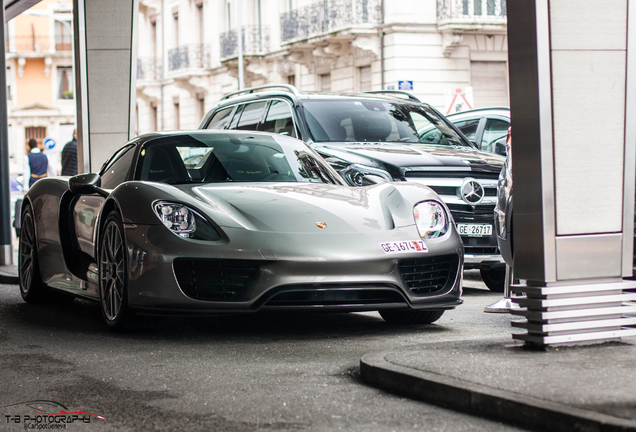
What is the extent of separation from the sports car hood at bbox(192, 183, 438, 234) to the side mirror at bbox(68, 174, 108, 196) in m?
0.99

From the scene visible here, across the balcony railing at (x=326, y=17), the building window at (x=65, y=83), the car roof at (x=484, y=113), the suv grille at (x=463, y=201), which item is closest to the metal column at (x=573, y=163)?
the suv grille at (x=463, y=201)

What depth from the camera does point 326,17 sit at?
110ft

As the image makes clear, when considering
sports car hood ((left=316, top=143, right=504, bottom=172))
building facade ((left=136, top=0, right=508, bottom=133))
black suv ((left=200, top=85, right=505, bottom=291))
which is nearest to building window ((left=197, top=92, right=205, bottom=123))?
building facade ((left=136, top=0, right=508, bottom=133))

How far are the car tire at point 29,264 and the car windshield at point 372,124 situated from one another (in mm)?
2984

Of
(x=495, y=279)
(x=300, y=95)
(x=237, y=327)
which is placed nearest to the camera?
(x=237, y=327)

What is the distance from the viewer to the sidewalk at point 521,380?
360cm

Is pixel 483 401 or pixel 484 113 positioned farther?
pixel 484 113

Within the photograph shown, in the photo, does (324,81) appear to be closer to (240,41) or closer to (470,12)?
(240,41)

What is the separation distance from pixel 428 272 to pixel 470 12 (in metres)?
26.4

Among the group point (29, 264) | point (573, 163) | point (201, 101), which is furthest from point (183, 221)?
point (201, 101)

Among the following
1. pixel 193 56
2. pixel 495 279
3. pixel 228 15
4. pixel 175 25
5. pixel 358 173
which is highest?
pixel 175 25

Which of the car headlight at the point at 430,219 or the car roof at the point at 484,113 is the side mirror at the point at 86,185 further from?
the car roof at the point at 484,113

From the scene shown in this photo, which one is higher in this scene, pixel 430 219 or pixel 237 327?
pixel 430 219

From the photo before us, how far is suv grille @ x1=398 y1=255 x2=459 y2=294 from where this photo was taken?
235 inches
